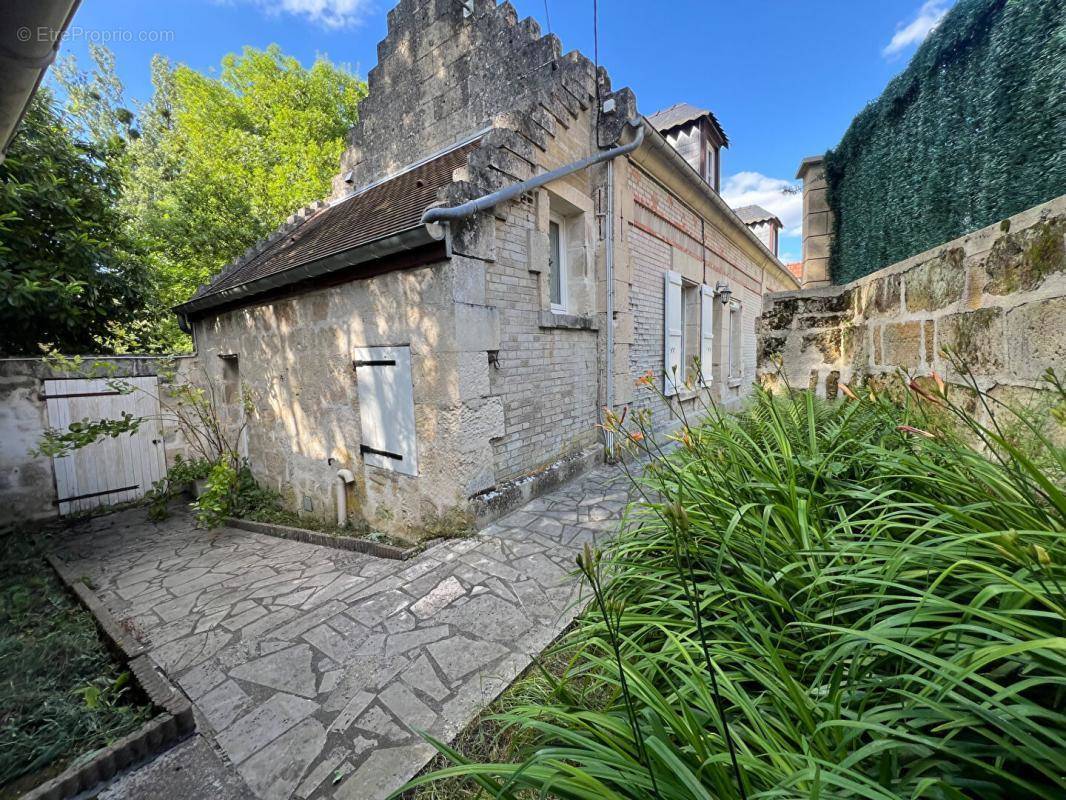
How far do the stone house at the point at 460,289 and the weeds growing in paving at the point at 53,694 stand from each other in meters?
2.17

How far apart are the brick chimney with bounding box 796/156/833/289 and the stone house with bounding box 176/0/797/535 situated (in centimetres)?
152

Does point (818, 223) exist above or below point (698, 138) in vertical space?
below

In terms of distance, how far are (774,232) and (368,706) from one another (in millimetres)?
21898

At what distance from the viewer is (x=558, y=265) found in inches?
217

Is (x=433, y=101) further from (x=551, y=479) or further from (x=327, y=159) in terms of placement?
(x=327, y=159)

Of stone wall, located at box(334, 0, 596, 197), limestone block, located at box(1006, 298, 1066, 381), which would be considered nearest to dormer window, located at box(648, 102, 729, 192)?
stone wall, located at box(334, 0, 596, 197)

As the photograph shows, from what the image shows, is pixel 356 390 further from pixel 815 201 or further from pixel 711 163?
pixel 711 163

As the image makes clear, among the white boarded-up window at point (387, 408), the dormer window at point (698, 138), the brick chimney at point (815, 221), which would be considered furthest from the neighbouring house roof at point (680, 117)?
the white boarded-up window at point (387, 408)

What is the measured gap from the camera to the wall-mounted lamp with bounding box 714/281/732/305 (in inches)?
367

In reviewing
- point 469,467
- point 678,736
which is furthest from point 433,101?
point 678,736

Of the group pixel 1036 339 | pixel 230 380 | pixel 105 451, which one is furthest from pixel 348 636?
pixel 105 451

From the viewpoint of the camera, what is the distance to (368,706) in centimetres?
191

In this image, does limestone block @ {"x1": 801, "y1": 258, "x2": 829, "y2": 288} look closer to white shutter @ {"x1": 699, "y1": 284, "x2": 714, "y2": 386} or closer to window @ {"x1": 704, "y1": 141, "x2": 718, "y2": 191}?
white shutter @ {"x1": 699, "y1": 284, "x2": 714, "y2": 386}

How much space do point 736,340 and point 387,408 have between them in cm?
1005
